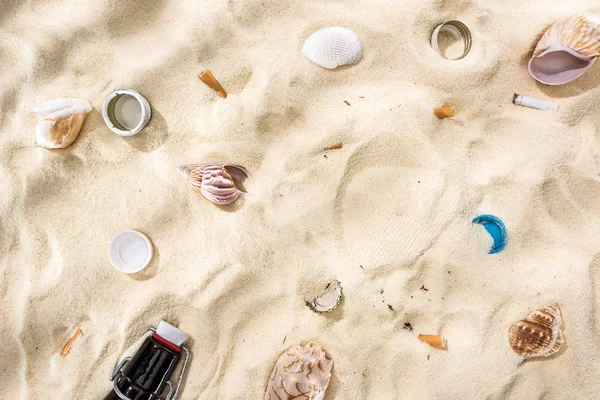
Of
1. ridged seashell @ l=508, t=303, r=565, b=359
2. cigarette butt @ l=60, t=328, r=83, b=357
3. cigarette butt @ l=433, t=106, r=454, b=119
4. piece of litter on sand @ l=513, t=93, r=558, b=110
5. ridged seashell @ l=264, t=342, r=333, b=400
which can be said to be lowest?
cigarette butt @ l=60, t=328, r=83, b=357

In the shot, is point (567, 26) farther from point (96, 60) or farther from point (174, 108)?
point (96, 60)

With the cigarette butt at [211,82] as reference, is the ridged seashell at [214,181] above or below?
below

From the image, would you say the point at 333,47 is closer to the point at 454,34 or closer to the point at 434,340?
the point at 454,34

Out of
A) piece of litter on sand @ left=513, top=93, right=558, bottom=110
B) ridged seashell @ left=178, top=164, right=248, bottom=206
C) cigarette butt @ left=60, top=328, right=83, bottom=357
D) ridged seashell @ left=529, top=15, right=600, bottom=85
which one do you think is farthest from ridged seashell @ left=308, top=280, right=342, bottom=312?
ridged seashell @ left=529, top=15, right=600, bottom=85

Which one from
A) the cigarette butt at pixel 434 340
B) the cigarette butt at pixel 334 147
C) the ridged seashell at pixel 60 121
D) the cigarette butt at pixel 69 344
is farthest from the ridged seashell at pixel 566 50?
the cigarette butt at pixel 69 344

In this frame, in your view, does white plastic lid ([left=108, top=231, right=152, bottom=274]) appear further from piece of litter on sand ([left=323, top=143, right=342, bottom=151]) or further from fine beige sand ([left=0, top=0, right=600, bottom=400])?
piece of litter on sand ([left=323, top=143, right=342, bottom=151])

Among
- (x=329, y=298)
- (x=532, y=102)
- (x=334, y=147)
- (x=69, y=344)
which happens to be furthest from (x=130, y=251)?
(x=532, y=102)

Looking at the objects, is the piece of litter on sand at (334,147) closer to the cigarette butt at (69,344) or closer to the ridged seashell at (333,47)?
the ridged seashell at (333,47)

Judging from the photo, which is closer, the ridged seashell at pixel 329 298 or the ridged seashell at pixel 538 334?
the ridged seashell at pixel 538 334
